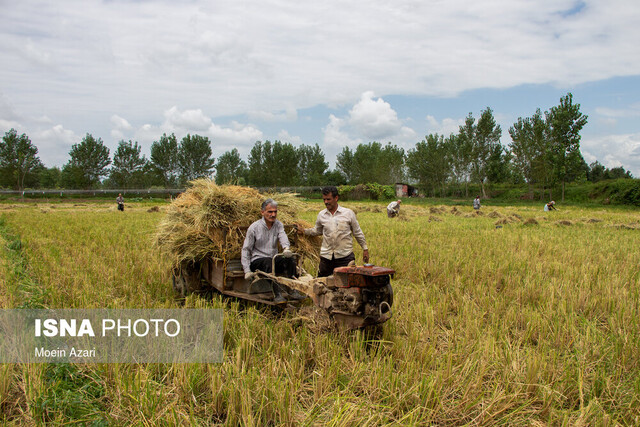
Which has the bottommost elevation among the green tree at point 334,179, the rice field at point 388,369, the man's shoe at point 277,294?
the rice field at point 388,369

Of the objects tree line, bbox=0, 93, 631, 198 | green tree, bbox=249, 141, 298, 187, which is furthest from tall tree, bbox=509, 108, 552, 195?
green tree, bbox=249, 141, 298, 187

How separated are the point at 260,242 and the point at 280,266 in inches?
15.1

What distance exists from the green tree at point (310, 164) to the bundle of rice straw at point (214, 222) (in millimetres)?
65120

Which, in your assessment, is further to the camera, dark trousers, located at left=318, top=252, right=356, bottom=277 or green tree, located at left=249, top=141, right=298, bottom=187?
green tree, located at left=249, top=141, right=298, bottom=187

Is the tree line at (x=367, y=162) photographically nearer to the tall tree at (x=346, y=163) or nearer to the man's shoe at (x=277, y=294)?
the tall tree at (x=346, y=163)

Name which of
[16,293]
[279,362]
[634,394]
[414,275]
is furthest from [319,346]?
[16,293]

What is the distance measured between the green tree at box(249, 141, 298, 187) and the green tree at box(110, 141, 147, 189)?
20.0 meters

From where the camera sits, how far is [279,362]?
3.28 metres

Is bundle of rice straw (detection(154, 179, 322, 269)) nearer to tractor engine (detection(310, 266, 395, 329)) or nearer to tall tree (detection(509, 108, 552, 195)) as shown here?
tractor engine (detection(310, 266, 395, 329))

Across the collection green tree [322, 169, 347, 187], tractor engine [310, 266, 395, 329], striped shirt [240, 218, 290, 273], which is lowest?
tractor engine [310, 266, 395, 329]

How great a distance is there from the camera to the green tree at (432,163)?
59.6m

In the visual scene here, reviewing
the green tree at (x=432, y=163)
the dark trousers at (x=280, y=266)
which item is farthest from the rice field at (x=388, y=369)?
the green tree at (x=432, y=163)

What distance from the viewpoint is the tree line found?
43.5m

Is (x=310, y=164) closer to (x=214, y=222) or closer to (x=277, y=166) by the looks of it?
(x=277, y=166)
